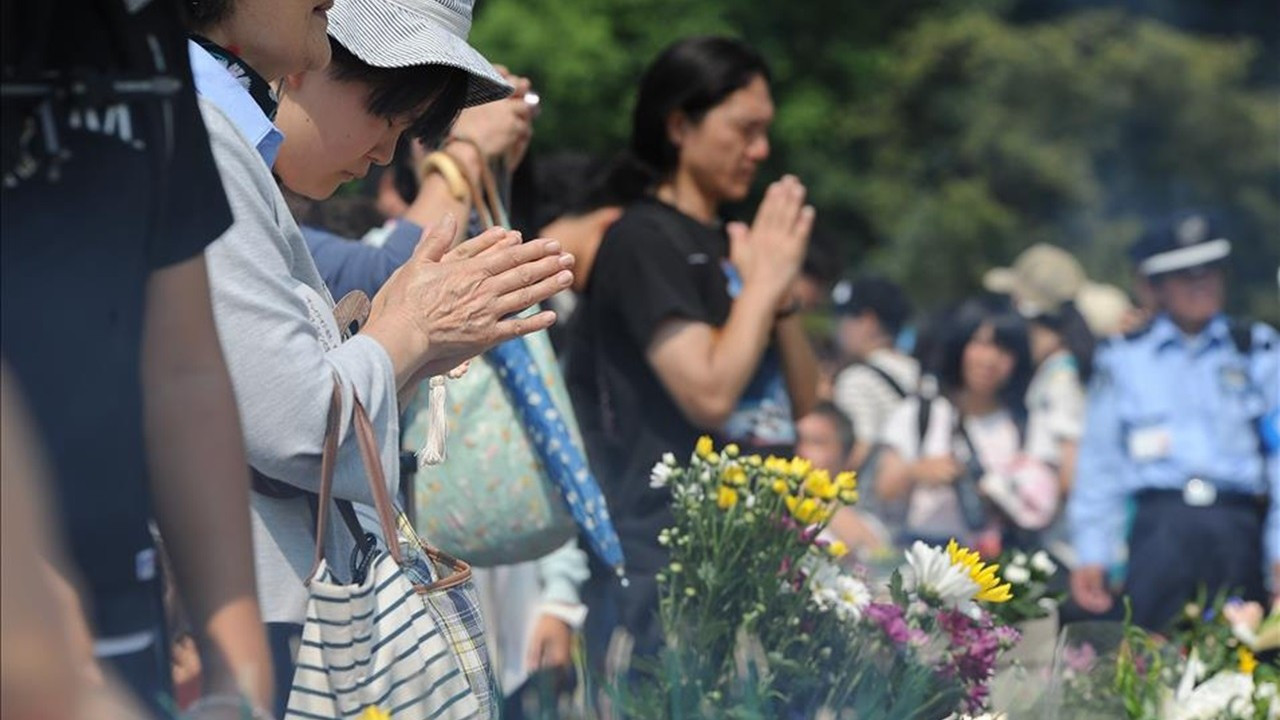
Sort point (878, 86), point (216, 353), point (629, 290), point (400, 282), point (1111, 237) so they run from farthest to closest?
point (878, 86), point (1111, 237), point (629, 290), point (400, 282), point (216, 353)

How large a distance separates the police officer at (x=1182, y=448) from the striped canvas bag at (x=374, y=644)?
14.8 feet

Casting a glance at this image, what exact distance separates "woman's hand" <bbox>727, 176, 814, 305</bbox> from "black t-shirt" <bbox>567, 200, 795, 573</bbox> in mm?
70

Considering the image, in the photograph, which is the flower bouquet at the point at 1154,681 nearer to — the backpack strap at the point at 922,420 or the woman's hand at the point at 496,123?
the woman's hand at the point at 496,123

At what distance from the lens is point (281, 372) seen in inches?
84.0

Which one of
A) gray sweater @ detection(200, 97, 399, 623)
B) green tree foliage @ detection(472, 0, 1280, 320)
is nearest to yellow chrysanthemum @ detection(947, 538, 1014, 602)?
gray sweater @ detection(200, 97, 399, 623)

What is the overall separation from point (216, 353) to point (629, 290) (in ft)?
8.51

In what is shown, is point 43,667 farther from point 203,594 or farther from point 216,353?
point 216,353

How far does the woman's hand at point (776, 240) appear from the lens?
4340mm

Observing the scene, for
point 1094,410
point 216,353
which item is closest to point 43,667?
point 216,353

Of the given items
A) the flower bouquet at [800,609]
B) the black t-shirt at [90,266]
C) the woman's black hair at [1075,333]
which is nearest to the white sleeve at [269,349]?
the black t-shirt at [90,266]

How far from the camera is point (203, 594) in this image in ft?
5.63

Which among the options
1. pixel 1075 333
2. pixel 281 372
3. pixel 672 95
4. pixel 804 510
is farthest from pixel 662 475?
pixel 1075 333

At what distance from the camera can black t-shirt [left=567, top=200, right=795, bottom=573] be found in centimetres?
428

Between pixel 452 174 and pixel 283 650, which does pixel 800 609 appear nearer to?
pixel 283 650
